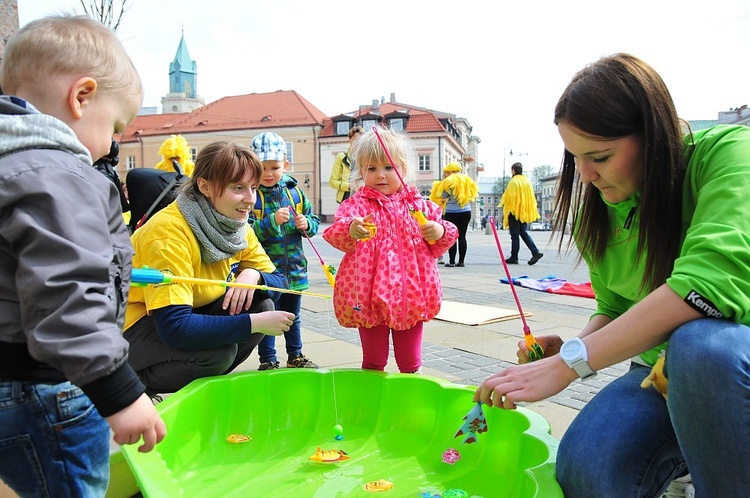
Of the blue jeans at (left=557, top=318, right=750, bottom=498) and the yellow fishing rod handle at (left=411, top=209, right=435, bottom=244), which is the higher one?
the yellow fishing rod handle at (left=411, top=209, right=435, bottom=244)

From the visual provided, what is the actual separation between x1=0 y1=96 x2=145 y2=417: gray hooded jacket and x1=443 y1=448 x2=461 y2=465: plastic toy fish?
1.08 meters

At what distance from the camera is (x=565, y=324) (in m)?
3.71

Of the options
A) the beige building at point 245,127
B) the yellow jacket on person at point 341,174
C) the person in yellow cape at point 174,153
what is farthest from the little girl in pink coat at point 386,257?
the beige building at point 245,127

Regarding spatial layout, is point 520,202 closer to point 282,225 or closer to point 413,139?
point 282,225

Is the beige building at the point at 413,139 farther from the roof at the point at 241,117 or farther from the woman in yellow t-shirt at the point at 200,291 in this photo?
the woman in yellow t-shirt at the point at 200,291

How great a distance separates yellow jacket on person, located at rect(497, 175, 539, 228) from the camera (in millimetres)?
7809

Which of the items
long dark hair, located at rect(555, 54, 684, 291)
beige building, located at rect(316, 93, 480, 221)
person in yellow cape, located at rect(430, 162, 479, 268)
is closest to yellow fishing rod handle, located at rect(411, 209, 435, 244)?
long dark hair, located at rect(555, 54, 684, 291)

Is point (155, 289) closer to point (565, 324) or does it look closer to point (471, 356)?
point (471, 356)

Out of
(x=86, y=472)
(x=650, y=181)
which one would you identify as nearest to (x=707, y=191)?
(x=650, y=181)

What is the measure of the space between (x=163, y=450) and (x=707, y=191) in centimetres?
146

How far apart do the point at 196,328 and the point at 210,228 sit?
0.34m

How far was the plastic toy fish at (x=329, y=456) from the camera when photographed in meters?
1.82

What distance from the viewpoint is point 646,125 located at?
47.4 inches

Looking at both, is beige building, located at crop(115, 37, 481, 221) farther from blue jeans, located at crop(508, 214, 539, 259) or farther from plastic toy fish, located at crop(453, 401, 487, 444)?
plastic toy fish, located at crop(453, 401, 487, 444)
